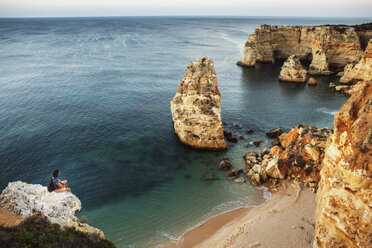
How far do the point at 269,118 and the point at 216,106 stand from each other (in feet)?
53.2

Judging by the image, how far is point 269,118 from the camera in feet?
141

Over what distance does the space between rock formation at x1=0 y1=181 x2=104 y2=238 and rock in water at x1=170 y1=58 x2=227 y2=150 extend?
1964 cm

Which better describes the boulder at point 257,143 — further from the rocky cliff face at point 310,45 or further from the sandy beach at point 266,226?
the rocky cliff face at point 310,45

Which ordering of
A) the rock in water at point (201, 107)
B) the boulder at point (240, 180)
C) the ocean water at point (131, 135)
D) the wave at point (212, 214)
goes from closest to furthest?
the wave at point (212, 214)
the ocean water at point (131, 135)
the boulder at point (240, 180)
the rock in water at point (201, 107)

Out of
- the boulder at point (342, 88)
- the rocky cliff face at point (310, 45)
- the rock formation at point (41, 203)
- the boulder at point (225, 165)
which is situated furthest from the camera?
the rocky cliff face at point (310, 45)

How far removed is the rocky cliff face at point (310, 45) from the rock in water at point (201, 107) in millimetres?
50923

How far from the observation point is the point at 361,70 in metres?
55.3

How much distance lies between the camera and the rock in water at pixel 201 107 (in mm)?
31172

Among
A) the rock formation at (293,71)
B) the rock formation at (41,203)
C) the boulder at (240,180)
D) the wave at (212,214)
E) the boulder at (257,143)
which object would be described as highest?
the rock formation at (293,71)

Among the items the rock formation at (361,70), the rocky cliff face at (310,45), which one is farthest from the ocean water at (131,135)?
the rocky cliff face at (310,45)

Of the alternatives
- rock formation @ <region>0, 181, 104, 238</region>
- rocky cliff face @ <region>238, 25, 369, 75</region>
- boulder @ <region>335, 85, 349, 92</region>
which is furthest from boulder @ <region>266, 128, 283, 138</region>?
rocky cliff face @ <region>238, 25, 369, 75</region>

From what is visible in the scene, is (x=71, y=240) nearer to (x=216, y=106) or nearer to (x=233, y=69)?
(x=216, y=106)

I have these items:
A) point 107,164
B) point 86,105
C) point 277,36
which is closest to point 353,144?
point 107,164

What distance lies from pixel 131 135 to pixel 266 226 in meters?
23.1
